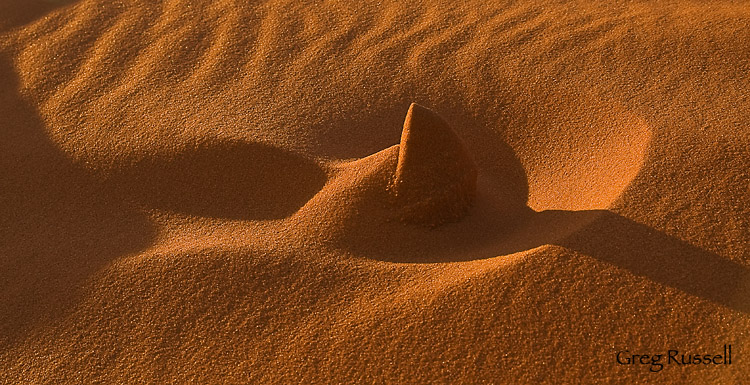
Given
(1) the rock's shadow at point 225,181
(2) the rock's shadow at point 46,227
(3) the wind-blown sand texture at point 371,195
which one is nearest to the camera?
(3) the wind-blown sand texture at point 371,195

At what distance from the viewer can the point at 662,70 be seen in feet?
9.11

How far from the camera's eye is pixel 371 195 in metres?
2.22

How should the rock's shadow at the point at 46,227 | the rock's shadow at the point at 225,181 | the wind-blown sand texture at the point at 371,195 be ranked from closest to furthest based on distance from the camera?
1. the wind-blown sand texture at the point at 371,195
2. the rock's shadow at the point at 46,227
3. the rock's shadow at the point at 225,181

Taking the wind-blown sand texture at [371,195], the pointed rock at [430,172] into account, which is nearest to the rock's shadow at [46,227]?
the wind-blown sand texture at [371,195]

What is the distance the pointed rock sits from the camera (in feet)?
7.02

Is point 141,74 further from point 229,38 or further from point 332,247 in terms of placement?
point 332,247

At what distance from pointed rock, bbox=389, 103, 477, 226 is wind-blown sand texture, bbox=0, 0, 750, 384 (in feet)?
0.03

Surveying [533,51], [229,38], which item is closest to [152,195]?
[229,38]

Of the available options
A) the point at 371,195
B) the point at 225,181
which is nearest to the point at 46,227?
the point at 225,181

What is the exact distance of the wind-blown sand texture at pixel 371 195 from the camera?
1.88 m

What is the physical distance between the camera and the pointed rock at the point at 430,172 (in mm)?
2139

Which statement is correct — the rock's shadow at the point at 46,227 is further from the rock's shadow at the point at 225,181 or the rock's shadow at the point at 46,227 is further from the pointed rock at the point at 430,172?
the pointed rock at the point at 430,172

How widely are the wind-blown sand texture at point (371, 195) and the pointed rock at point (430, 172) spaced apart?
10mm

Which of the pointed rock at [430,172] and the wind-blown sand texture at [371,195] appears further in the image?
the pointed rock at [430,172]
